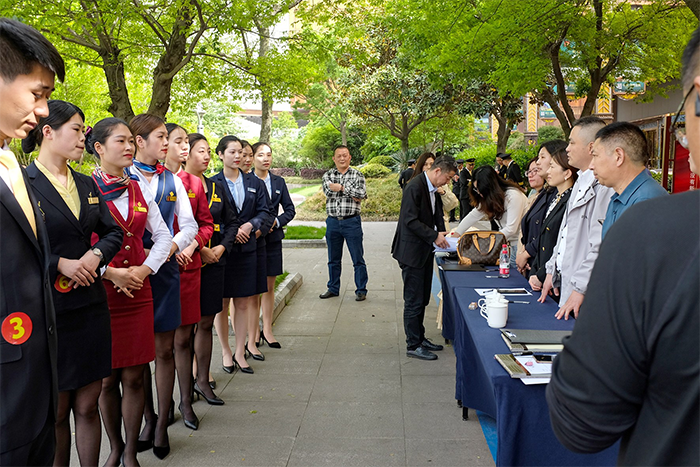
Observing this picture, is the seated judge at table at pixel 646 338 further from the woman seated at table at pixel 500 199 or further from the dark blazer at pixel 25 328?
the woman seated at table at pixel 500 199

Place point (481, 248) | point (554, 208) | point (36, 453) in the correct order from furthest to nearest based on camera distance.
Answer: point (481, 248)
point (554, 208)
point (36, 453)

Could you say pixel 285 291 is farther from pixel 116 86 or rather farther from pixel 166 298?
pixel 166 298

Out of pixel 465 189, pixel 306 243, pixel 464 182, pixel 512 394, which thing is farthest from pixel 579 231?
pixel 464 182

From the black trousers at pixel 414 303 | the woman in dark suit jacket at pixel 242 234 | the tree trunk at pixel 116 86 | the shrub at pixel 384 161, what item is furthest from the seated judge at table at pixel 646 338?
the shrub at pixel 384 161

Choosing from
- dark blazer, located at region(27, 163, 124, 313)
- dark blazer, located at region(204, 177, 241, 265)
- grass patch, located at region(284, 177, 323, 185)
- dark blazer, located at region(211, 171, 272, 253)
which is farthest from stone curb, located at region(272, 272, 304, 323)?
grass patch, located at region(284, 177, 323, 185)

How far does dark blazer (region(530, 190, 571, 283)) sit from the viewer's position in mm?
4141

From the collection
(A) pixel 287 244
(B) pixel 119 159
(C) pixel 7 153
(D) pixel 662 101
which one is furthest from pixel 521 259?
(D) pixel 662 101

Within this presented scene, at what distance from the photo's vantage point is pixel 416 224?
5.33 metres

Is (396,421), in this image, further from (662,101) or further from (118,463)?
(662,101)

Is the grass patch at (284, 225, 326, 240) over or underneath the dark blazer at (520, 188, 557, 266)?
underneath

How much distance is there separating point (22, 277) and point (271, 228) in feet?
13.9

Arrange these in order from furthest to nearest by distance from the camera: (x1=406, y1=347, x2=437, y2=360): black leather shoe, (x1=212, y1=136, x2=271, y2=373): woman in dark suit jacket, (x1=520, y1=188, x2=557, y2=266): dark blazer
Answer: (x1=406, y1=347, x2=437, y2=360): black leather shoe, (x1=212, y1=136, x2=271, y2=373): woman in dark suit jacket, (x1=520, y1=188, x2=557, y2=266): dark blazer

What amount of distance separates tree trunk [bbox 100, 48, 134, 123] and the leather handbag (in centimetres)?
471

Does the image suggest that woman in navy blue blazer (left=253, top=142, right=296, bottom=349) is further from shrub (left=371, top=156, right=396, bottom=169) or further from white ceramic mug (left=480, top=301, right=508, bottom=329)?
shrub (left=371, top=156, right=396, bottom=169)
